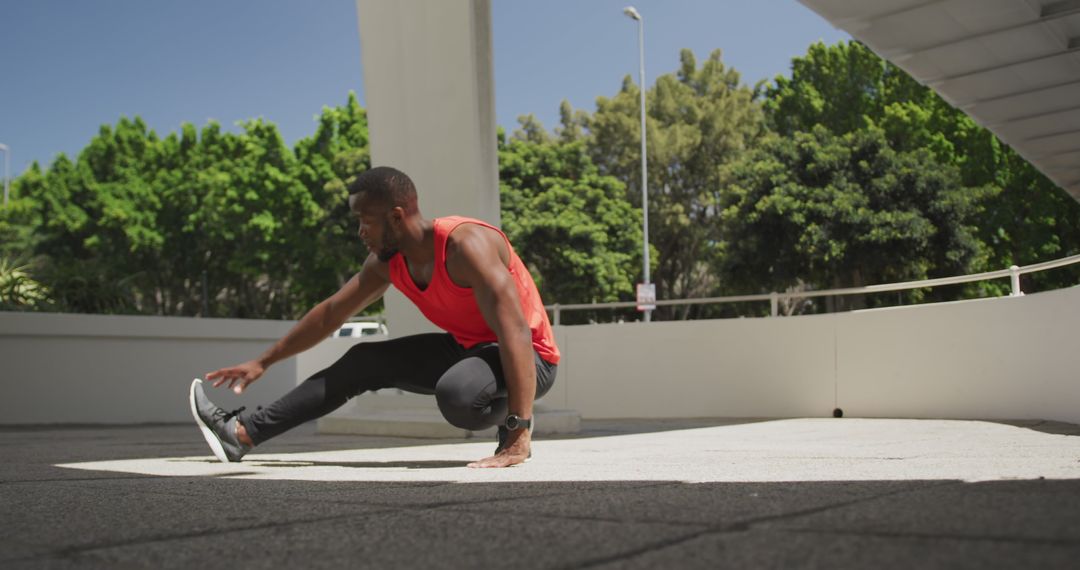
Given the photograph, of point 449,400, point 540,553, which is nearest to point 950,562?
point 540,553

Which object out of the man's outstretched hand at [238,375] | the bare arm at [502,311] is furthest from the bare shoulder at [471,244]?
the man's outstretched hand at [238,375]

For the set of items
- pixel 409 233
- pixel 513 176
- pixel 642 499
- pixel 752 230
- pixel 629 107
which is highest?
pixel 629 107

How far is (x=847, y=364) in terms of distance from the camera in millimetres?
9758

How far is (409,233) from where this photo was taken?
11.7ft

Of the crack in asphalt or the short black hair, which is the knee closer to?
the short black hair

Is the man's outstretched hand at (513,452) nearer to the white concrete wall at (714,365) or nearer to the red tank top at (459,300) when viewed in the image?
the red tank top at (459,300)

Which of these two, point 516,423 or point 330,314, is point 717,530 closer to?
point 516,423

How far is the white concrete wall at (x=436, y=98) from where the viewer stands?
21.8 ft

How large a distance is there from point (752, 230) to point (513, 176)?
883 cm

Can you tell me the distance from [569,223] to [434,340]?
24.9 m

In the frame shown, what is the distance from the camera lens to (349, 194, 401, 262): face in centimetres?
353

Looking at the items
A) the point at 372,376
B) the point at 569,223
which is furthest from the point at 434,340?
the point at 569,223

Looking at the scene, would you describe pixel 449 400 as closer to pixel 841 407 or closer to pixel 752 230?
pixel 841 407

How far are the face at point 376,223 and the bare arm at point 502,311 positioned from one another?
0.74ft
